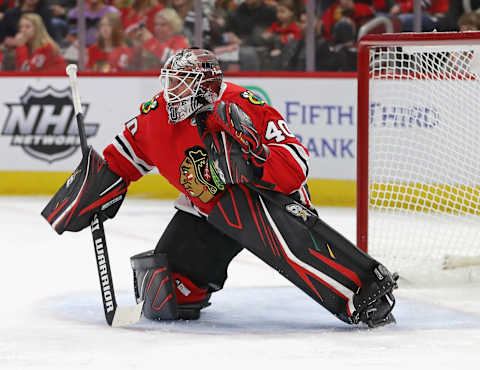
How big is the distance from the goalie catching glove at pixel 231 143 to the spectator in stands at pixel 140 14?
3.41m

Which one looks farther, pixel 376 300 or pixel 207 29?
pixel 207 29

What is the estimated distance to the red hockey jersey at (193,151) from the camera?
2832 mm

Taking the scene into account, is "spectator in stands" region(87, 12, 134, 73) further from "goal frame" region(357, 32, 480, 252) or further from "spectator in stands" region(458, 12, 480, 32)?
"goal frame" region(357, 32, 480, 252)

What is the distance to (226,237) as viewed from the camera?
316 cm

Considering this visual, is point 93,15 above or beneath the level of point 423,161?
above

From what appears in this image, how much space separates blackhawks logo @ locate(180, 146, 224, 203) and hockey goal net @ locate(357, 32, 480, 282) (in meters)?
0.91

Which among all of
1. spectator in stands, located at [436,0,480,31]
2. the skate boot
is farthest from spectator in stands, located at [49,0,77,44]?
the skate boot

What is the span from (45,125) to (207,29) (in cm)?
117

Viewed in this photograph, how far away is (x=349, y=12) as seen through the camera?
5840 mm

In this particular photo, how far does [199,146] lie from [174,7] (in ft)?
11.1

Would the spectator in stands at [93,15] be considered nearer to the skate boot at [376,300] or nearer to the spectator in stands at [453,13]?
the spectator in stands at [453,13]

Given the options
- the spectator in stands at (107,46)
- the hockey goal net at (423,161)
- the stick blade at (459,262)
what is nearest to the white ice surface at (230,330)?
the stick blade at (459,262)

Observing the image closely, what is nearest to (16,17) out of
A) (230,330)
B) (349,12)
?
(349,12)

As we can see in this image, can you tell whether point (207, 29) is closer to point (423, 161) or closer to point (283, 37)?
point (283, 37)
